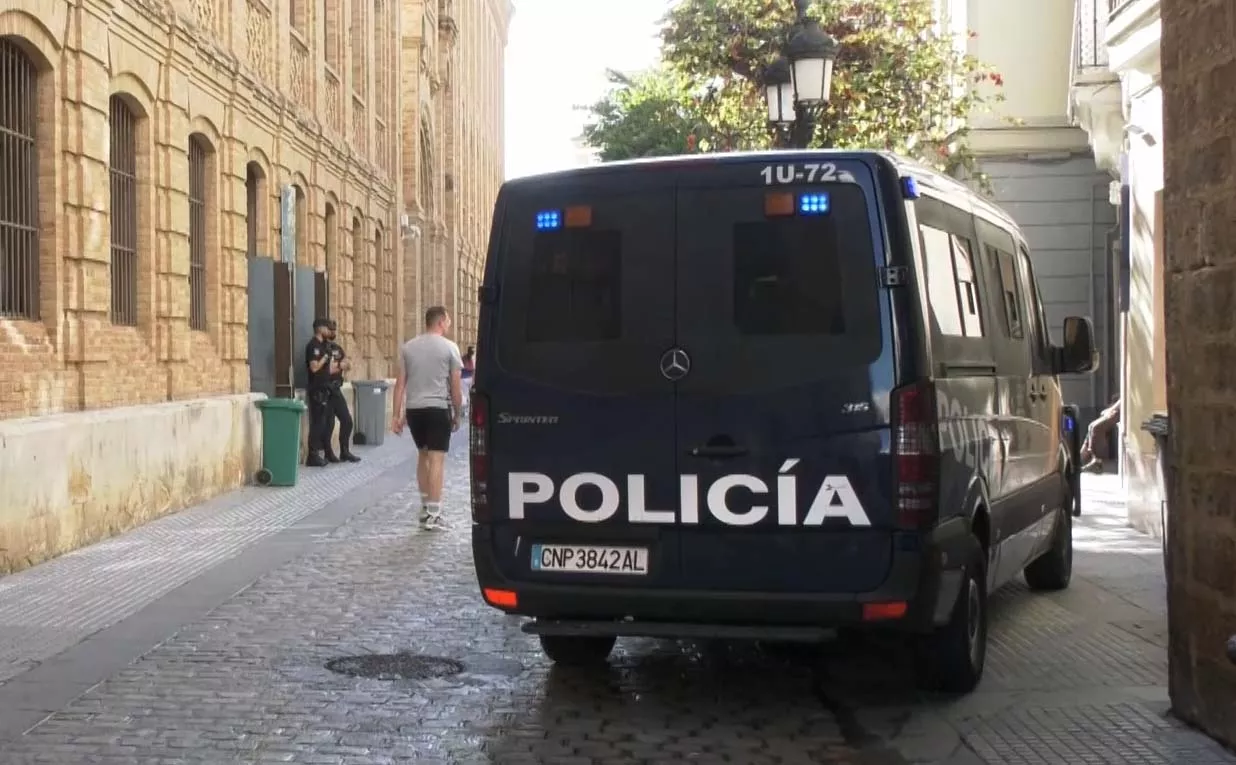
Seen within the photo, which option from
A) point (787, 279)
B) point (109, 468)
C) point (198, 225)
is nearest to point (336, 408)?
point (198, 225)

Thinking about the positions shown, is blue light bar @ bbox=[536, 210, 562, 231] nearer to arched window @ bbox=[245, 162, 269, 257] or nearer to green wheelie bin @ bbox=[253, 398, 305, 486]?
green wheelie bin @ bbox=[253, 398, 305, 486]

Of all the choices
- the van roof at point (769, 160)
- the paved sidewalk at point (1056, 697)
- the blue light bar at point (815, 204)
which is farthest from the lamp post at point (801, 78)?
the blue light bar at point (815, 204)

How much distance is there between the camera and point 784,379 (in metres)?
6.13

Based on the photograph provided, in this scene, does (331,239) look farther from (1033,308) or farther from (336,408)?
(1033,308)

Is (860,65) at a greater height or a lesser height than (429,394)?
greater

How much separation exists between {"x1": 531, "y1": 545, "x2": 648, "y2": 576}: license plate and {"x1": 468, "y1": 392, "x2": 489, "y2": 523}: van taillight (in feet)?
1.01

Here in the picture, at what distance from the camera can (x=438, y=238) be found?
40.5 m

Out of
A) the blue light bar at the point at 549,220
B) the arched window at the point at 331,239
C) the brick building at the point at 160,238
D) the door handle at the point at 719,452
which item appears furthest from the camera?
the arched window at the point at 331,239

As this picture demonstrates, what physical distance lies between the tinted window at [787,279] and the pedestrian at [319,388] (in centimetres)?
1425

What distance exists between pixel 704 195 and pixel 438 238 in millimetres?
34622

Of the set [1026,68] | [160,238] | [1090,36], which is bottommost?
[160,238]

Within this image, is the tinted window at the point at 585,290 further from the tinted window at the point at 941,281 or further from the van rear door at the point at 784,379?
the tinted window at the point at 941,281

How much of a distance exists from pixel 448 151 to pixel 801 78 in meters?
31.5

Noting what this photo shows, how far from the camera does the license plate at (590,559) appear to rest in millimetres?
6324
